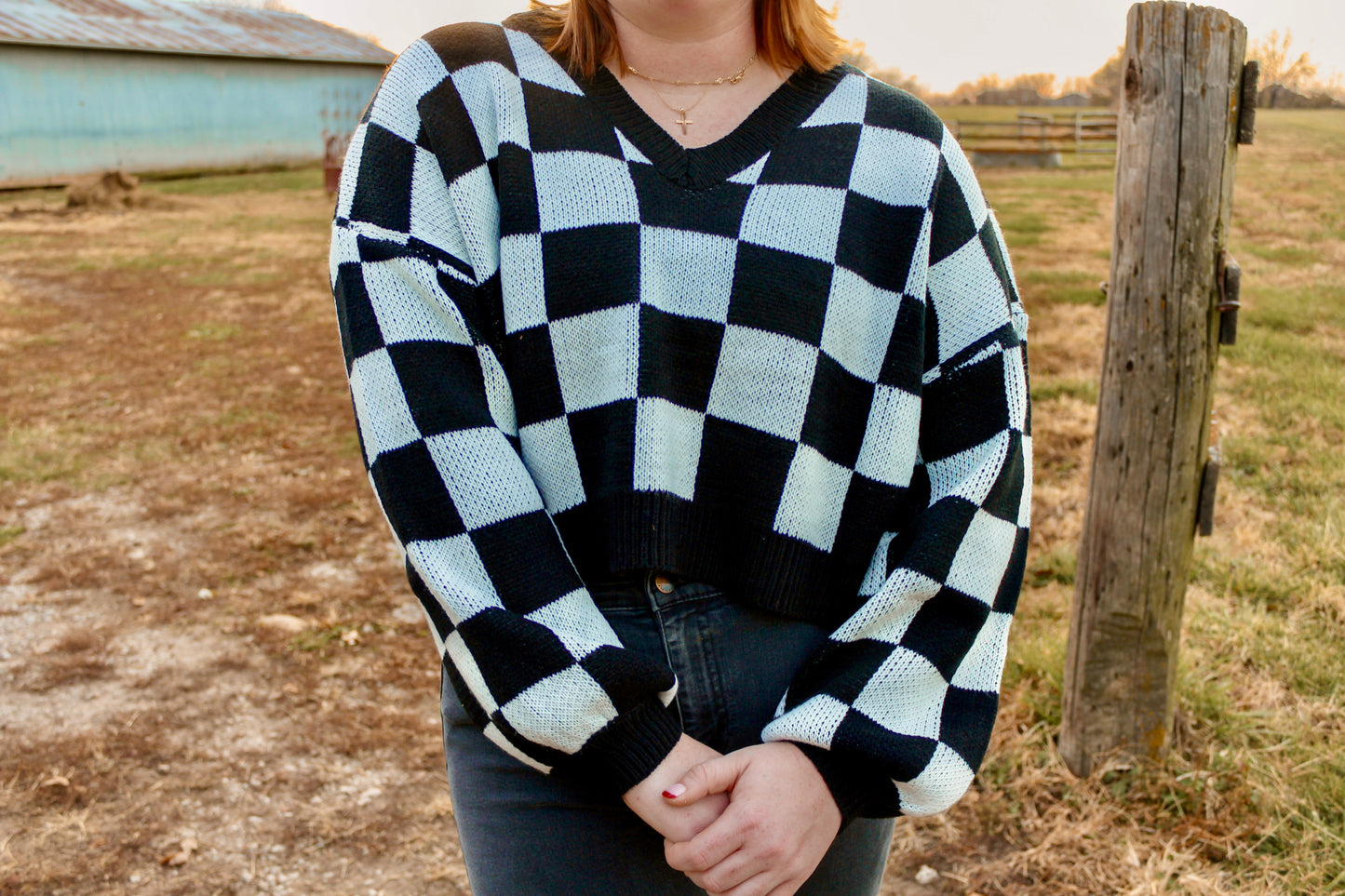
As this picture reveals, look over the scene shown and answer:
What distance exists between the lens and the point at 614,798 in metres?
1.22

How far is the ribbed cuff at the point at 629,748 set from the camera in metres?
1.13

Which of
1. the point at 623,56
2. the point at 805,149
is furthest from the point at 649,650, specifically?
the point at 623,56

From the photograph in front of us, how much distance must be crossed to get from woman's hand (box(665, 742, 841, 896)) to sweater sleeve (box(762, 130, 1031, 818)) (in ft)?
0.10

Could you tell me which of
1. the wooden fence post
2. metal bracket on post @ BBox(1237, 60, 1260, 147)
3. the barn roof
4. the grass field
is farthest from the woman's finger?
the barn roof

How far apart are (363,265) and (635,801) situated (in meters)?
0.66

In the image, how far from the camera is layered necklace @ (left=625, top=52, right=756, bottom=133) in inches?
53.5

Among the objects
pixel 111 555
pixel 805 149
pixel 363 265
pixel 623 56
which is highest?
pixel 623 56

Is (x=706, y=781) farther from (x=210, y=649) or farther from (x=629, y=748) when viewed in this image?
(x=210, y=649)

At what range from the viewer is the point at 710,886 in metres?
1.15

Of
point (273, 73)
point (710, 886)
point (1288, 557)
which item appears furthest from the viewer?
point (273, 73)

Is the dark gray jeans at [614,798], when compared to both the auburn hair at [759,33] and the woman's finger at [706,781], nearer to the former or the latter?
the woman's finger at [706,781]

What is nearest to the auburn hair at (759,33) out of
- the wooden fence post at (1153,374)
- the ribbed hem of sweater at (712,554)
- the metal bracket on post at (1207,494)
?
the ribbed hem of sweater at (712,554)

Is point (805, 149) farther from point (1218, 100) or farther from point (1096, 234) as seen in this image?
point (1096, 234)

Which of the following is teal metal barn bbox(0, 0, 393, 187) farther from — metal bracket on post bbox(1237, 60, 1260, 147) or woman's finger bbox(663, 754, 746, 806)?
woman's finger bbox(663, 754, 746, 806)
